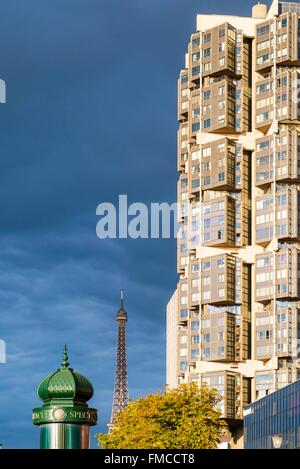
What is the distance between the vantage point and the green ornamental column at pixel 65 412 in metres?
76.2

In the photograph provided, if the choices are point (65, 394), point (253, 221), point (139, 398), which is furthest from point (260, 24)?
point (65, 394)

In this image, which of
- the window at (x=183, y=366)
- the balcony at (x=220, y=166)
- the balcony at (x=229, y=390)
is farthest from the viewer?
the window at (x=183, y=366)

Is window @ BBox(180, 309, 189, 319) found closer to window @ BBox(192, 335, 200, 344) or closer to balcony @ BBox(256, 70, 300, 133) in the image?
window @ BBox(192, 335, 200, 344)

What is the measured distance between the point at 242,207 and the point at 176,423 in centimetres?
5473

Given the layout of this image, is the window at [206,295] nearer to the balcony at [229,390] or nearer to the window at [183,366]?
the balcony at [229,390]

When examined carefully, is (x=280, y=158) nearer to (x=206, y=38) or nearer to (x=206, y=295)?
(x=206, y=38)

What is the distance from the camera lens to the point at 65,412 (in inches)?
3039

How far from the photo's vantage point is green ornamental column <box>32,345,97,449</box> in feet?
250

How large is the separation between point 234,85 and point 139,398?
57632mm

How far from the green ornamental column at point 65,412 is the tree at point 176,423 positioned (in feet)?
125

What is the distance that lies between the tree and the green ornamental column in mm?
38119

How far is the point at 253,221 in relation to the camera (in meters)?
173

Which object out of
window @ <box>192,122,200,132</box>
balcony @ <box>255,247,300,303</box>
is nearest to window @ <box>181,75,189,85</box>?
window @ <box>192,122,200,132</box>

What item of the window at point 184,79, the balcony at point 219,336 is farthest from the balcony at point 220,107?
the balcony at point 219,336
